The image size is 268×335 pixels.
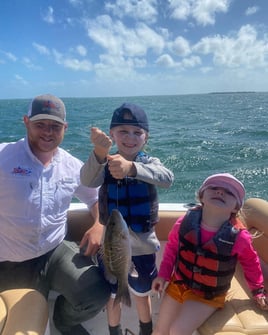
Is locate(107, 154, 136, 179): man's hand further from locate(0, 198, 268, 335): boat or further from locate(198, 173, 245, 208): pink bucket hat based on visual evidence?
locate(0, 198, 268, 335): boat

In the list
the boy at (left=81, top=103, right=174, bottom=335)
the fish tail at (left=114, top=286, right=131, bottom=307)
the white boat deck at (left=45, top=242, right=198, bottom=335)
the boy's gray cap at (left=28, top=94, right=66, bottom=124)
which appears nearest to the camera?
the fish tail at (left=114, top=286, right=131, bottom=307)

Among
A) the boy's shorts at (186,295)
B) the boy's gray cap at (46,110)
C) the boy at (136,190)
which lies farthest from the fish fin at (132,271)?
the boy's gray cap at (46,110)

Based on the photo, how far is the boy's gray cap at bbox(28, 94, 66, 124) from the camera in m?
2.55

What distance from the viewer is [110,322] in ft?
8.09

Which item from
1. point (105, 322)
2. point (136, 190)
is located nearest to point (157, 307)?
point (105, 322)

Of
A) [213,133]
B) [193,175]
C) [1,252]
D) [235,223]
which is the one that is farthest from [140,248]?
[213,133]

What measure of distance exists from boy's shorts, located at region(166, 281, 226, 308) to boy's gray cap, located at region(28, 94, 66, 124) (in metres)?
1.50

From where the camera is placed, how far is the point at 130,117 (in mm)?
2199

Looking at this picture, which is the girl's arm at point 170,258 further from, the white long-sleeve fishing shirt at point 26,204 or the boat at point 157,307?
the white long-sleeve fishing shirt at point 26,204

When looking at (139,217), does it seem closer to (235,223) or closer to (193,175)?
(235,223)

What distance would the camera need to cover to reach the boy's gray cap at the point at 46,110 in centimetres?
255

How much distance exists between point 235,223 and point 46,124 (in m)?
1.60

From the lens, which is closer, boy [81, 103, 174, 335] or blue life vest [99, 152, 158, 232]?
boy [81, 103, 174, 335]

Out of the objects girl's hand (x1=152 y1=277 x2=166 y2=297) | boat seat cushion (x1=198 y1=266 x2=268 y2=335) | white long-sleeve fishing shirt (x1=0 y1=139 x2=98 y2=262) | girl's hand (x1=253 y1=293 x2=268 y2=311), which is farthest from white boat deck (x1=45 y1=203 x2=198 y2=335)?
girl's hand (x1=253 y1=293 x2=268 y2=311)
